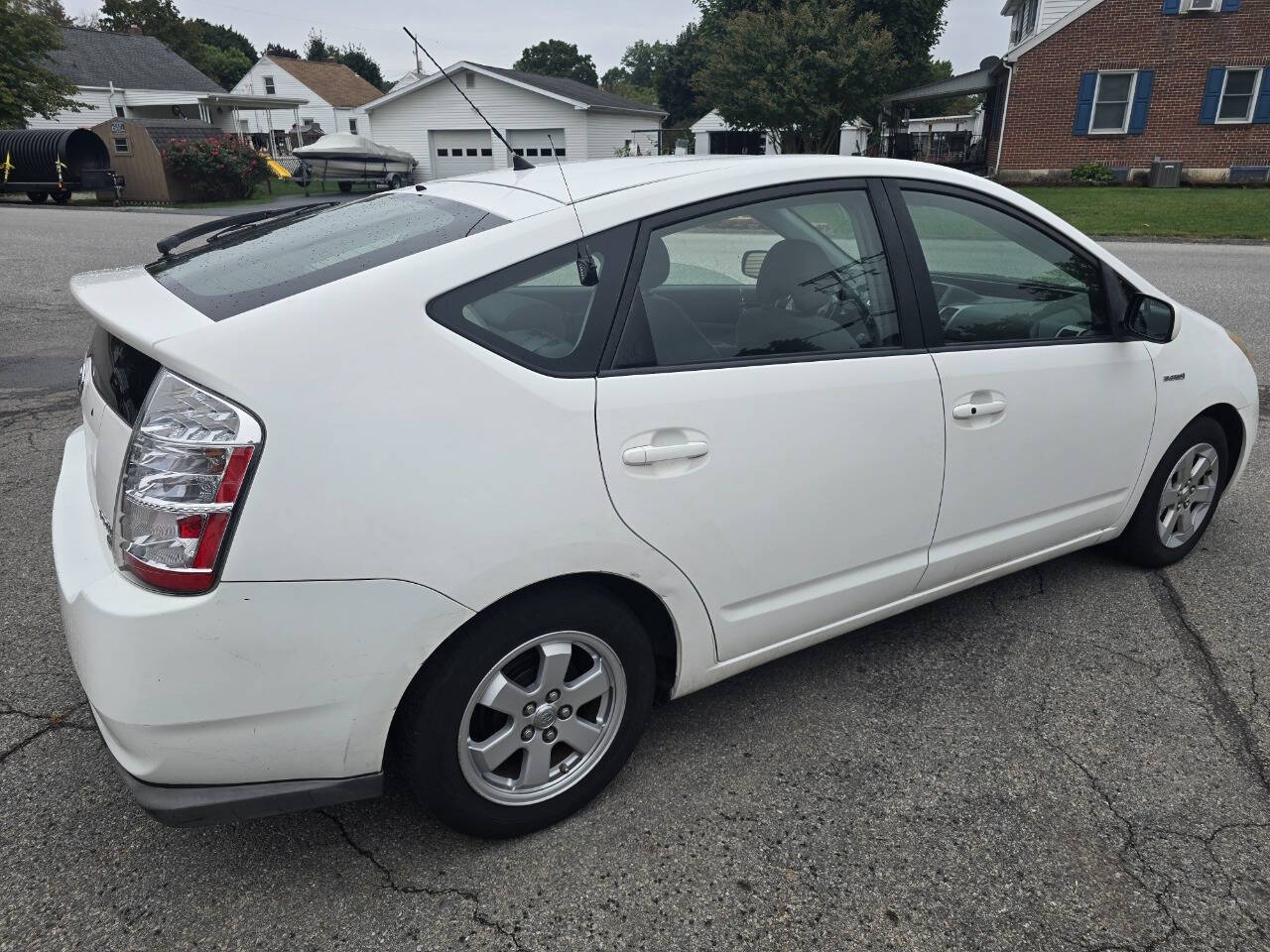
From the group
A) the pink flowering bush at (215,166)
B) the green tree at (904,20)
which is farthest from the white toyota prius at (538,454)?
the green tree at (904,20)

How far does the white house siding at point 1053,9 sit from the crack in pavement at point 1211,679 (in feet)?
90.3

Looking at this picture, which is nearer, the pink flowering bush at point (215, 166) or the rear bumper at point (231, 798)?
the rear bumper at point (231, 798)

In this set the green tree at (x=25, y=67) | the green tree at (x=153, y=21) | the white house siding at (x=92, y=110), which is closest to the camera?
the green tree at (x=25, y=67)

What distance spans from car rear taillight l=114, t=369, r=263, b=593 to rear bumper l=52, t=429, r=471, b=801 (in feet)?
0.22

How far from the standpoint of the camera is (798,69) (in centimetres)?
2806

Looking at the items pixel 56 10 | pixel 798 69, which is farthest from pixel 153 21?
pixel 798 69

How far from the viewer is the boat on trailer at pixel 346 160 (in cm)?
3089

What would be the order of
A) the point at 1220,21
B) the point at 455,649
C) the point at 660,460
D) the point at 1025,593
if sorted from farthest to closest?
the point at 1220,21 < the point at 1025,593 < the point at 660,460 < the point at 455,649

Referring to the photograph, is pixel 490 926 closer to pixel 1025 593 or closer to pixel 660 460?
pixel 660 460

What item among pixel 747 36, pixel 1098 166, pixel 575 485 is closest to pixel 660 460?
pixel 575 485

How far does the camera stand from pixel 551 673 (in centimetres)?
217

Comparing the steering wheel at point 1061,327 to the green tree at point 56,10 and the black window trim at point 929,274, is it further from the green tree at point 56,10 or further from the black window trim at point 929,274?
the green tree at point 56,10

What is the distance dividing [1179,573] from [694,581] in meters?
2.54

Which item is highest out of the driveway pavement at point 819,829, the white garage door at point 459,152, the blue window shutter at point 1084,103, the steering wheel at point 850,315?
the blue window shutter at point 1084,103
